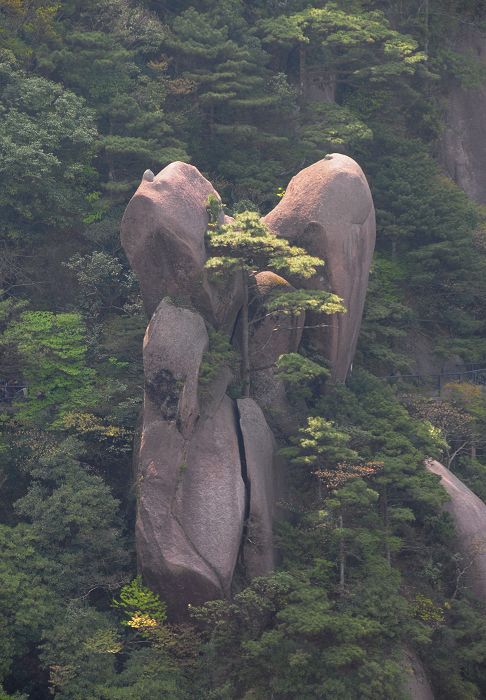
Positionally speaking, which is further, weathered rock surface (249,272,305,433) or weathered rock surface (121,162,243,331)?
weathered rock surface (249,272,305,433)

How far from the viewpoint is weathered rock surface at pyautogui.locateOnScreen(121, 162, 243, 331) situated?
2203 cm

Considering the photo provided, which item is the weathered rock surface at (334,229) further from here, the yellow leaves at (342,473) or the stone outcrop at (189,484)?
the stone outcrop at (189,484)

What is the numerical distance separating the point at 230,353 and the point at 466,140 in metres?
17.9

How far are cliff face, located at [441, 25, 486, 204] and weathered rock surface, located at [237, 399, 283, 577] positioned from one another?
16.7m

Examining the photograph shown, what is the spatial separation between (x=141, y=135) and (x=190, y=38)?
384 centimetres

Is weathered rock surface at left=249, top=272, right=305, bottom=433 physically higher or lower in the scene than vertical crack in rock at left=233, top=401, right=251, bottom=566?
higher

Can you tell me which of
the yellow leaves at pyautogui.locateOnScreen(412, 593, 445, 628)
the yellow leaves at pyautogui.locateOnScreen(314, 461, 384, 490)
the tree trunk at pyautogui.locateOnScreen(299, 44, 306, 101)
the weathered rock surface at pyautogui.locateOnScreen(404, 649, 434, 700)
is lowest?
the weathered rock surface at pyautogui.locateOnScreen(404, 649, 434, 700)

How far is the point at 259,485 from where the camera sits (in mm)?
22156

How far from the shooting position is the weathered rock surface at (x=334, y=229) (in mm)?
23844

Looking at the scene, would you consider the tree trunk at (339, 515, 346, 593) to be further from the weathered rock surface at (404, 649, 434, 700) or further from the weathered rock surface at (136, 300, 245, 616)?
the weathered rock surface at (136, 300, 245, 616)

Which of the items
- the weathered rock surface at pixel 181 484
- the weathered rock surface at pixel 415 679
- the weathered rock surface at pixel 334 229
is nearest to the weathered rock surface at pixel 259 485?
the weathered rock surface at pixel 181 484

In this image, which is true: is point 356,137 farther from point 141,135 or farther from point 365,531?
point 365,531

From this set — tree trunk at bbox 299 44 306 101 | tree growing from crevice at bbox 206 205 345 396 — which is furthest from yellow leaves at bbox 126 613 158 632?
tree trunk at bbox 299 44 306 101

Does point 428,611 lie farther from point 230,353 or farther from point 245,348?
point 245,348
